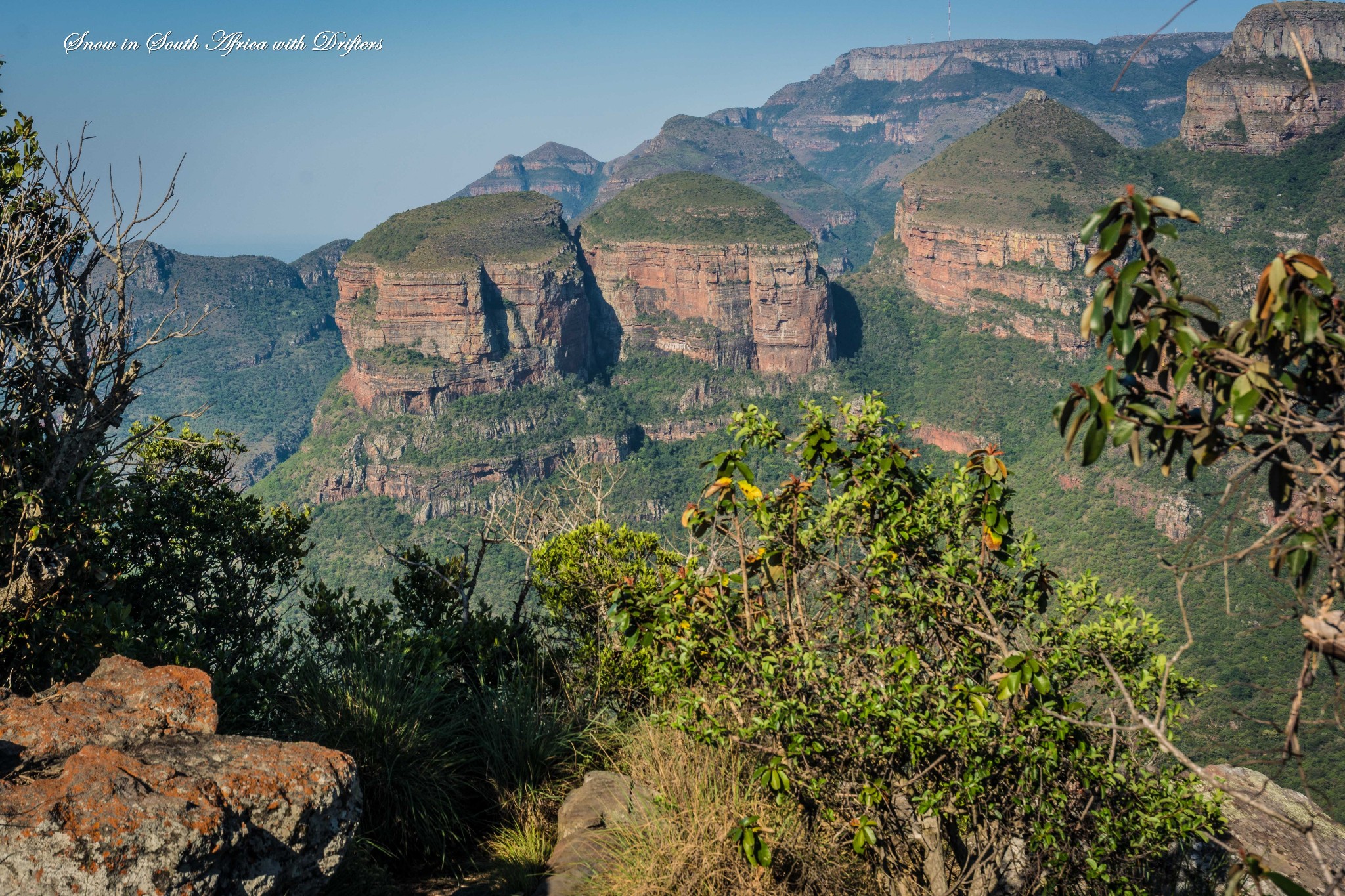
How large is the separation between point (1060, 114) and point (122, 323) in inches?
3836

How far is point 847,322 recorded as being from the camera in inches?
3521

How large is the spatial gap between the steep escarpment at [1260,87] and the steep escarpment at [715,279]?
3846 centimetres

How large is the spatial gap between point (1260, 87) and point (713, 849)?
95104 mm

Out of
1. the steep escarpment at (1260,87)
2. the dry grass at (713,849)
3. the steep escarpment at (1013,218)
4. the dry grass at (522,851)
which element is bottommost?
the dry grass at (522,851)

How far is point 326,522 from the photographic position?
2739 inches

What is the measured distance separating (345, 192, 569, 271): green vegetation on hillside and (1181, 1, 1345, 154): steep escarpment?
62.3 metres

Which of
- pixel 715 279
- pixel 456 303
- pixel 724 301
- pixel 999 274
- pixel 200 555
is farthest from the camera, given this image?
pixel 724 301

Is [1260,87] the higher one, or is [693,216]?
[1260,87]

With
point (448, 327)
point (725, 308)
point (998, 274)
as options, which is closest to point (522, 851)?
point (448, 327)

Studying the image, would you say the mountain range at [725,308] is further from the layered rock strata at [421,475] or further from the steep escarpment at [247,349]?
the steep escarpment at [247,349]

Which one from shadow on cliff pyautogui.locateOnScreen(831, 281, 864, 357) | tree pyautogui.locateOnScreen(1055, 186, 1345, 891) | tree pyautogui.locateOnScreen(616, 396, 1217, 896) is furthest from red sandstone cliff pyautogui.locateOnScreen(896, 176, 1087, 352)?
tree pyautogui.locateOnScreen(1055, 186, 1345, 891)

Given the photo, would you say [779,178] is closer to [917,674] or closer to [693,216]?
[693,216]

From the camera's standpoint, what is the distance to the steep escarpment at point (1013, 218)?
7344cm

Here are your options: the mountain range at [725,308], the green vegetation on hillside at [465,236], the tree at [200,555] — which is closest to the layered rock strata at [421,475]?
the mountain range at [725,308]
